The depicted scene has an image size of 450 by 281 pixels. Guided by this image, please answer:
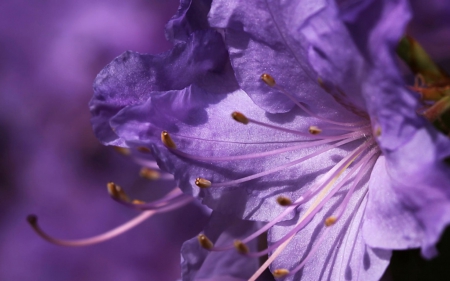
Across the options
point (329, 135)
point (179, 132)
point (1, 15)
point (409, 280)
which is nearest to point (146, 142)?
point (179, 132)

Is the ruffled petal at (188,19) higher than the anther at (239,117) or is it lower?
higher

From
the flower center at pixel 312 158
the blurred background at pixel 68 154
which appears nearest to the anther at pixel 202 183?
the flower center at pixel 312 158

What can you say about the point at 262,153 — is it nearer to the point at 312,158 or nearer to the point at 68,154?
the point at 312,158

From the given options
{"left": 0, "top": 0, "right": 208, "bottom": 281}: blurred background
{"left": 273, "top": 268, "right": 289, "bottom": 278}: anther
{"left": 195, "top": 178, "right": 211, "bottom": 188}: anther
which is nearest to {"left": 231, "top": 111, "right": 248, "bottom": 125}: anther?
{"left": 195, "top": 178, "right": 211, "bottom": 188}: anther

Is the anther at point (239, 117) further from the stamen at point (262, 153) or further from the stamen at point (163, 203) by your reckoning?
the stamen at point (163, 203)

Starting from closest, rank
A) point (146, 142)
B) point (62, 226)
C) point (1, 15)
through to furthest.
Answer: point (146, 142), point (62, 226), point (1, 15)

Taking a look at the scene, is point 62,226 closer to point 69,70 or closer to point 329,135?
point 69,70
